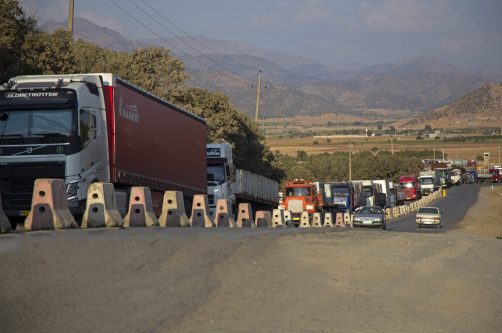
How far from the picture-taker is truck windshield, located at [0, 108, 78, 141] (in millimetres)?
20344

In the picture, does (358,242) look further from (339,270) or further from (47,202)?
(47,202)

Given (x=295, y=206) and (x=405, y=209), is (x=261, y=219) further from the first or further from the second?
(x=405, y=209)

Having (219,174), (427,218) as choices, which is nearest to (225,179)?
(219,174)

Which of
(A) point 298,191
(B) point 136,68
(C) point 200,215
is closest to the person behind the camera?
(C) point 200,215

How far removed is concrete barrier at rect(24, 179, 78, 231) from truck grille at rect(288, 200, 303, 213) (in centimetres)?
3545

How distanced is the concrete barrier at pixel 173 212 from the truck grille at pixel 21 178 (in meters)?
2.76

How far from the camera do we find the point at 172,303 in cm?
991

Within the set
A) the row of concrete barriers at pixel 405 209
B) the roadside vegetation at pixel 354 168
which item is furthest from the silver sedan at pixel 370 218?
the roadside vegetation at pixel 354 168

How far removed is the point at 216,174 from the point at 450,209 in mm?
56890

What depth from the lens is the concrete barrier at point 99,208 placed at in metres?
18.1

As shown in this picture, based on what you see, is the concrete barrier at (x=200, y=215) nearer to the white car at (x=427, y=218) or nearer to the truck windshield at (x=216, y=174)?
the truck windshield at (x=216, y=174)

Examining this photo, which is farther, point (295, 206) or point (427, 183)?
point (427, 183)

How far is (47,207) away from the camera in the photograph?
16.6m

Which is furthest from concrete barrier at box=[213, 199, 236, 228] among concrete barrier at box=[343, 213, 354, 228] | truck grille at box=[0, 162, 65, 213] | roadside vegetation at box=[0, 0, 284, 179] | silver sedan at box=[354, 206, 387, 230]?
concrete barrier at box=[343, 213, 354, 228]
